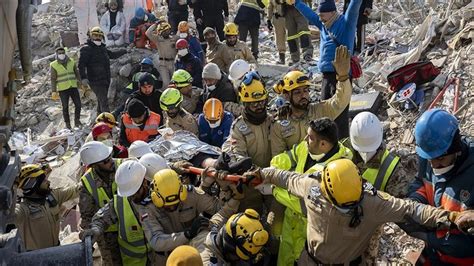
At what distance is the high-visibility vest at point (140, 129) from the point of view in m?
6.91

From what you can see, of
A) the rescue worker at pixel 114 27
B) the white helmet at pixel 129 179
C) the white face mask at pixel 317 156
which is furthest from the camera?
the rescue worker at pixel 114 27

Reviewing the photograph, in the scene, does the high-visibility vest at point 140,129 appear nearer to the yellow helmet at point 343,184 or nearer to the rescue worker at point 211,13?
the yellow helmet at point 343,184

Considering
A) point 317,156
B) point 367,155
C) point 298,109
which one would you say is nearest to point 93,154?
point 298,109

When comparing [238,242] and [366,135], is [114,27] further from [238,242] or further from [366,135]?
[238,242]

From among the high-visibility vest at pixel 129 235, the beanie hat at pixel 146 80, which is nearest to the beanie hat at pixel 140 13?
the beanie hat at pixel 146 80

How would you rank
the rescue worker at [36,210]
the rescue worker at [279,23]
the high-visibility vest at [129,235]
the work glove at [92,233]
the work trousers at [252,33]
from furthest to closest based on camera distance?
1. the work trousers at [252,33]
2. the rescue worker at [279,23]
3. the rescue worker at [36,210]
4. the high-visibility vest at [129,235]
5. the work glove at [92,233]

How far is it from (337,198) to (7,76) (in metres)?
2.44

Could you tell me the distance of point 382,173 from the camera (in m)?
4.34

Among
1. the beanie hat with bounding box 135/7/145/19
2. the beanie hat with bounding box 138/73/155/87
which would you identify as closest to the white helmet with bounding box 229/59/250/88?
the beanie hat with bounding box 138/73/155/87

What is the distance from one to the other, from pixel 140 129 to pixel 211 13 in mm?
5233

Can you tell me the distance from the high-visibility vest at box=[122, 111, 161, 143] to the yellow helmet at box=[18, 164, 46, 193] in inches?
67.8

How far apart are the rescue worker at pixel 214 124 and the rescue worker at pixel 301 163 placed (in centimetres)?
184

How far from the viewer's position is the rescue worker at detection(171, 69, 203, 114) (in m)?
7.77

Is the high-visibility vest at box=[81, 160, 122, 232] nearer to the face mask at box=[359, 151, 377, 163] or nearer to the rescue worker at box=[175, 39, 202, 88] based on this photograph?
the face mask at box=[359, 151, 377, 163]
